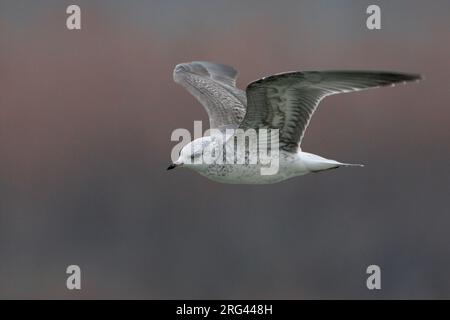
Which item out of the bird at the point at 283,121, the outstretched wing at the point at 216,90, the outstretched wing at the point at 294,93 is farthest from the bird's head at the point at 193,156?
the outstretched wing at the point at 216,90

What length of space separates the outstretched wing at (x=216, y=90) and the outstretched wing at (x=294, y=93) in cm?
43

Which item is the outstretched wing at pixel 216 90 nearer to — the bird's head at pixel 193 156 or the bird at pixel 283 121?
the bird at pixel 283 121

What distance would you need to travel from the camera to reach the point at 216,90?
4.81m

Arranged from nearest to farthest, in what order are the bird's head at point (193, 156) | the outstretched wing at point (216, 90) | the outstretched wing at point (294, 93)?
1. the outstretched wing at point (294, 93)
2. the bird's head at point (193, 156)
3. the outstretched wing at point (216, 90)

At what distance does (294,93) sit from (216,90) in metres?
1.00

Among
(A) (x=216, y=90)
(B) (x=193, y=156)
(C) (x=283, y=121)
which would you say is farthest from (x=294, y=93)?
(A) (x=216, y=90)

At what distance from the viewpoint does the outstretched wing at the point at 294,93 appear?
3.66 m

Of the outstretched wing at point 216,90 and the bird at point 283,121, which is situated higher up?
the outstretched wing at point 216,90

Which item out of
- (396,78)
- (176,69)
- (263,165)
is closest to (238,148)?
(263,165)

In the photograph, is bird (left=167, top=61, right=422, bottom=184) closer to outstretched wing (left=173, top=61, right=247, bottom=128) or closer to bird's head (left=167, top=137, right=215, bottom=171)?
bird's head (left=167, top=137, right=215, bottom=171)

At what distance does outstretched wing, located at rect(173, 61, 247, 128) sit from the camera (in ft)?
14.9

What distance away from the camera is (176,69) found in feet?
16.9

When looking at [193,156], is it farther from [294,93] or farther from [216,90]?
[216,90]

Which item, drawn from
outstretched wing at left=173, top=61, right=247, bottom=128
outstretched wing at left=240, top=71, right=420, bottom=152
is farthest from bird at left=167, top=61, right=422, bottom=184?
outstretched wing at left=173, top=61, right=247, bottom=128
